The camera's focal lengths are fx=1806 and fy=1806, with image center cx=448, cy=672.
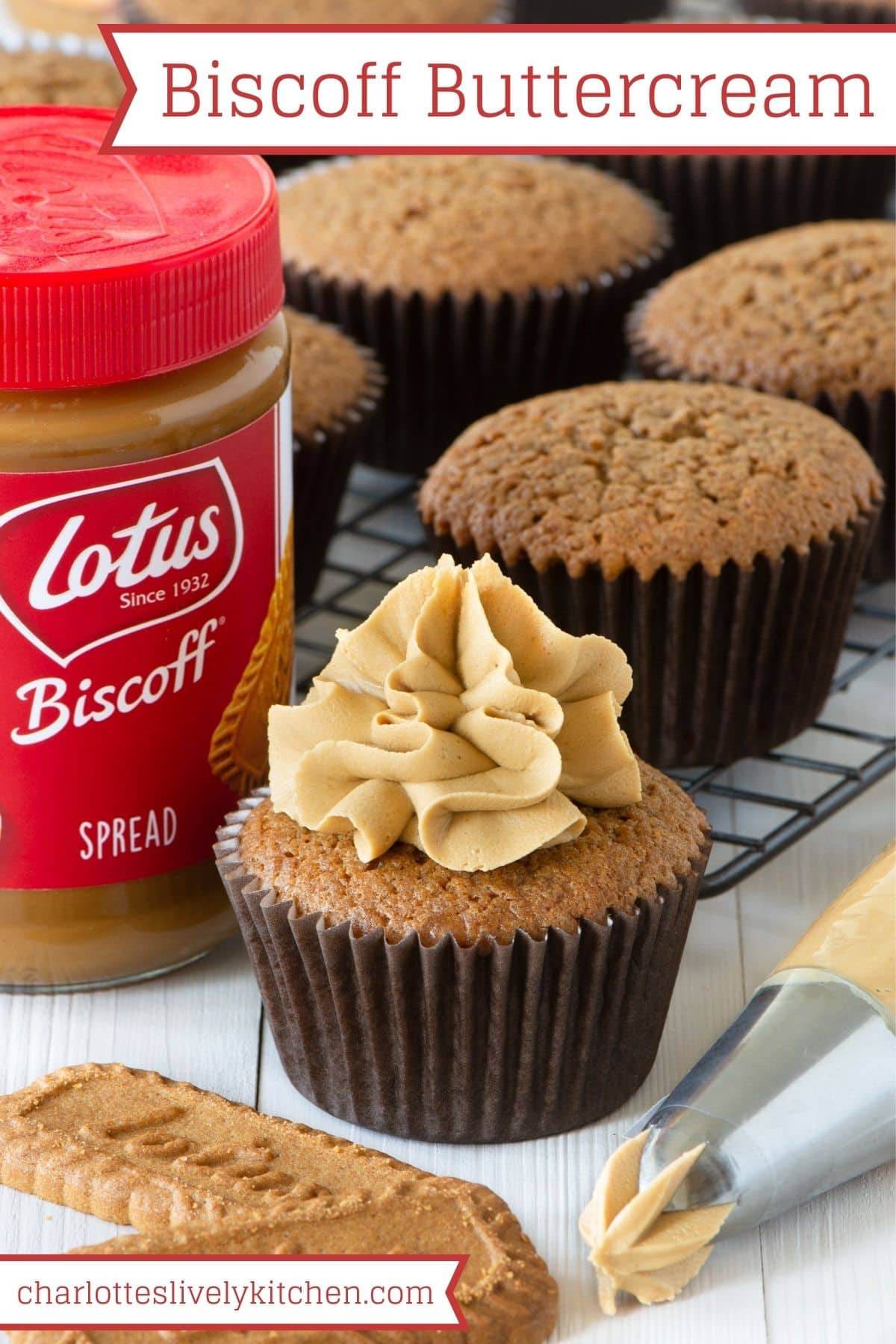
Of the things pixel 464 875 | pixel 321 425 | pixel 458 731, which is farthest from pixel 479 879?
pixel 321 425

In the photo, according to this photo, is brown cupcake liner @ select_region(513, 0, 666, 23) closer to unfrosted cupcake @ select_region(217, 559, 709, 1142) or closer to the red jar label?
the red jar label

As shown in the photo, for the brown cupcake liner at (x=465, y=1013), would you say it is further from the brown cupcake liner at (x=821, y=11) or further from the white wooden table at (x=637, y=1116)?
the brown cupcake liner at (x=821, y=11)

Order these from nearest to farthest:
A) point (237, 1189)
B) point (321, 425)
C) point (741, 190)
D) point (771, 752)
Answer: point (237, 1189)
point (771, 752)
point (321, 425)
point (741, 190)

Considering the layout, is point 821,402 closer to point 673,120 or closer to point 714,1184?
point 673,120

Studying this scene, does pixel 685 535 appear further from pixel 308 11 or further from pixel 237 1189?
pixel 308 11

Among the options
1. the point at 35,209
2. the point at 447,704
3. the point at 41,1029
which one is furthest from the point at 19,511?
the point at 41,1029
